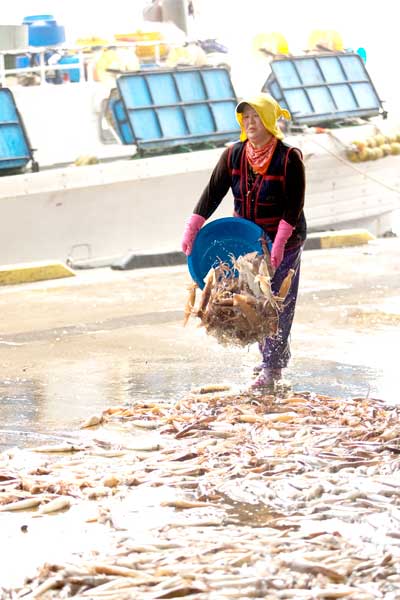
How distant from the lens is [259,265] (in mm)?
7852

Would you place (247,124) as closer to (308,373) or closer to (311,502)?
(308,373)

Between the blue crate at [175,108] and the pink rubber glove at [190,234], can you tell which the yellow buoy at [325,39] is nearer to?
the blue crate at [175,108]

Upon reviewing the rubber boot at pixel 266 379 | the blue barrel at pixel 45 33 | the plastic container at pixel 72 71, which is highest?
the blue barrel at pixel 45 33

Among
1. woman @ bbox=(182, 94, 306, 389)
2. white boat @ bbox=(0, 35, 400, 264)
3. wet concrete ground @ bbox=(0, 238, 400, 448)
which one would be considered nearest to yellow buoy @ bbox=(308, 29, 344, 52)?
white boat @ bbox=(0, 35, 400, 264)

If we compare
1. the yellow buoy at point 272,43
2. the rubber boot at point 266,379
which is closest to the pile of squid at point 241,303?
the rubber boot at point 266,379

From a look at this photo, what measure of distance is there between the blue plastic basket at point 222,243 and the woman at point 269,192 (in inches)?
3.1

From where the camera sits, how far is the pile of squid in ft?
25.5

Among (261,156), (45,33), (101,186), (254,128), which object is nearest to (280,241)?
(261,156)

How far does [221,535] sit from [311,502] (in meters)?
0.59

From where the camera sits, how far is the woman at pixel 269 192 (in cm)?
783

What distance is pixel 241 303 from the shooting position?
774 cm

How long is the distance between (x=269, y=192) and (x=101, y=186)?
747 cm

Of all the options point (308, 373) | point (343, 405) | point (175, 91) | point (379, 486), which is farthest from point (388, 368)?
point (175, 91)

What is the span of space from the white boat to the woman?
6.54 m
